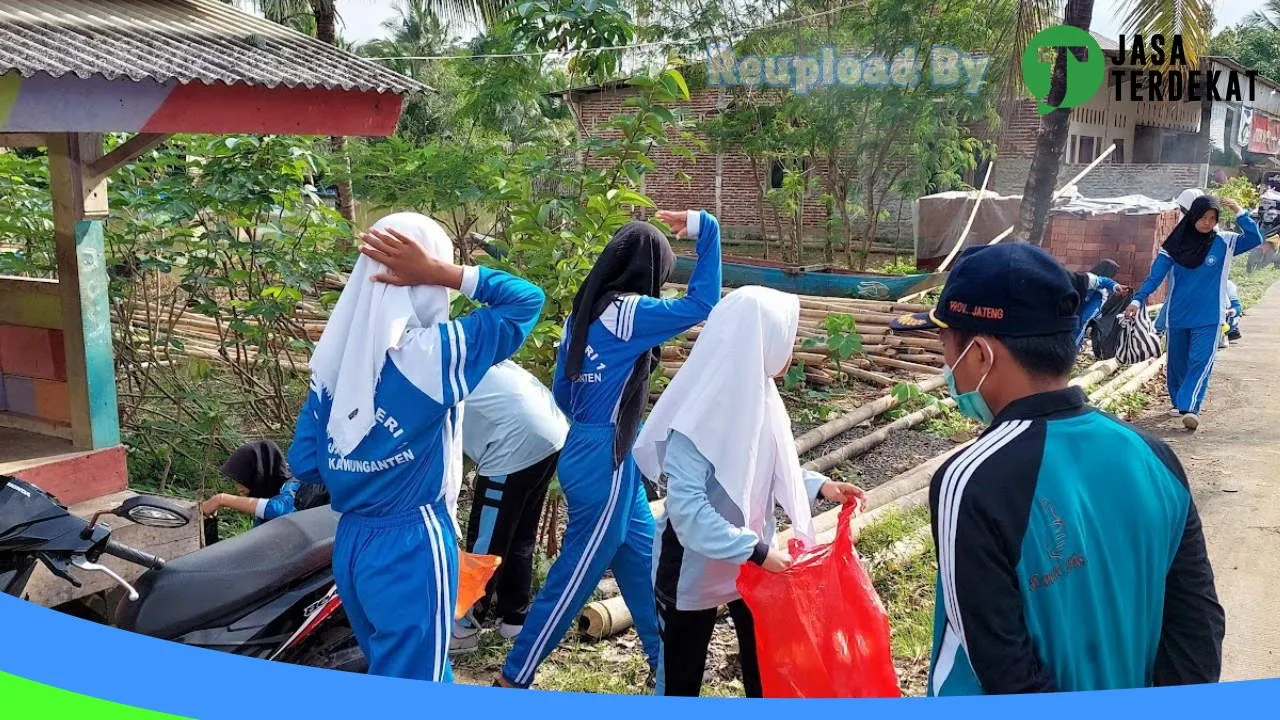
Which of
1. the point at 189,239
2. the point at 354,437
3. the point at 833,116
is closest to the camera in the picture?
the point at 354,437

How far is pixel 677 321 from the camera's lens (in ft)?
12.5

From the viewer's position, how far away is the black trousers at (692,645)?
10.3ft

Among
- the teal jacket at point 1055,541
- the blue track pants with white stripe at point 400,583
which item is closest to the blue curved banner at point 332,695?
the teal jacket at point 1055,541

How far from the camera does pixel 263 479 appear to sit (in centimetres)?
401

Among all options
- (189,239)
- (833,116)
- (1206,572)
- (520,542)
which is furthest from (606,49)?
(833,116)

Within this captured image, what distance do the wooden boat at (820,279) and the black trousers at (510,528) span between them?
24.4ft

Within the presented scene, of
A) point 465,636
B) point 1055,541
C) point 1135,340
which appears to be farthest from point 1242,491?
point 1055,541

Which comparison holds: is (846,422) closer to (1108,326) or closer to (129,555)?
(1108,326)

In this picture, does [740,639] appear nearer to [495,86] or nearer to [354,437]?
[354,437]

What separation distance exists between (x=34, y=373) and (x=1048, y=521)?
4.76 m

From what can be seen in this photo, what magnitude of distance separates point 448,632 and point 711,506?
790 millimetres

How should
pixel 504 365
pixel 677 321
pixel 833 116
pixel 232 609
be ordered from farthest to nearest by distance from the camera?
1. pixel 833 116
2. pixel 504 365
3. pixel 677 321
4. pixel 232 609

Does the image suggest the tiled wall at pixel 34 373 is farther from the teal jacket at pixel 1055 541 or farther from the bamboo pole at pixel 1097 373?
the bamboo pole at pixel 1097 373

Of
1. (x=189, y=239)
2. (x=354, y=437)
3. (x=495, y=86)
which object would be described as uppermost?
(x=495, y=86)
